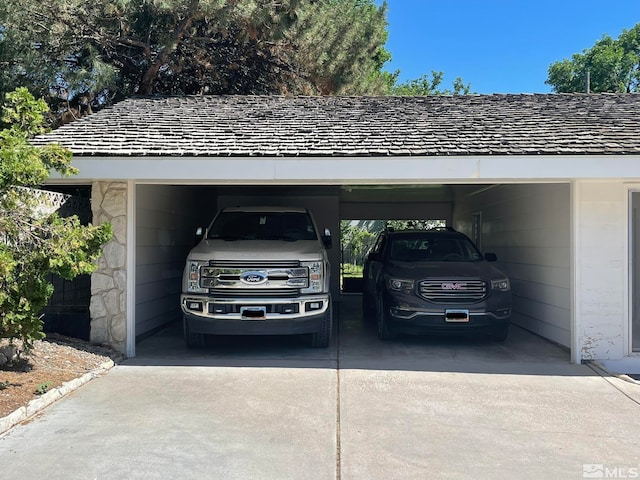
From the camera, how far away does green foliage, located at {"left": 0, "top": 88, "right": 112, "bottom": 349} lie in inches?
197

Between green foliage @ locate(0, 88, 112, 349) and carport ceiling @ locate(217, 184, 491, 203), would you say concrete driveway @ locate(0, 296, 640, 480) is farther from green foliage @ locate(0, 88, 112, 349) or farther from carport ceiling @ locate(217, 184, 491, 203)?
carport ceiling @ locate(217, 184, 491, 203)

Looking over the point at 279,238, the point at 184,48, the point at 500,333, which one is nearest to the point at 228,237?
the point at 279,238

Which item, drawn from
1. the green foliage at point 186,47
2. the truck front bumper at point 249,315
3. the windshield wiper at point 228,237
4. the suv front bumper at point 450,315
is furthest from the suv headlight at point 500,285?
the green foliage at point 186,47

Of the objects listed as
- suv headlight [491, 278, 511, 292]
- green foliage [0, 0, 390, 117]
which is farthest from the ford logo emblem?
green foliage [0, 0, 390, 117]

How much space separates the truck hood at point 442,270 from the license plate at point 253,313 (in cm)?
227

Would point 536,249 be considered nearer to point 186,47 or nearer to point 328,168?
point 328,168

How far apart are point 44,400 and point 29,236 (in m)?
1.72

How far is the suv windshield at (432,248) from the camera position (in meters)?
9.04

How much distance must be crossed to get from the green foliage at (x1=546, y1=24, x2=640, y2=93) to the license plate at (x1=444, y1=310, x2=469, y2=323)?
30092 mm

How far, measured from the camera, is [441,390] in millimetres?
5992

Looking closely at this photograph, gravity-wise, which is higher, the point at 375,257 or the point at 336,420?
the point at 375,257

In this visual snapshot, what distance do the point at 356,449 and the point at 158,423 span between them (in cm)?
193

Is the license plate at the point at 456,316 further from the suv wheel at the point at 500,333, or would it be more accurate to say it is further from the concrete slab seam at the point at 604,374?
the concrete slab seam at the point at 604,374

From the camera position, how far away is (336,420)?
16.3 feet
